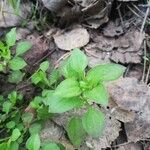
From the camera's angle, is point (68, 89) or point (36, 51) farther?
point (36, 51)

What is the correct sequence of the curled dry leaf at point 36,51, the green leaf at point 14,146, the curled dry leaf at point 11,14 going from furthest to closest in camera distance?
the curled dry leaf at point 11,14 < the curled dry leaf at point 36,51 < the green leaf at point 14,146

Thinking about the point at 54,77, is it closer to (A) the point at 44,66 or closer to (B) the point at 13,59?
(A) the point at 44,66

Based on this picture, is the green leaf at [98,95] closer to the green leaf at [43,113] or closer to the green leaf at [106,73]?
the green leaf at [106,73]

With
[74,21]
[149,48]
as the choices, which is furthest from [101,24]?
[149,48]

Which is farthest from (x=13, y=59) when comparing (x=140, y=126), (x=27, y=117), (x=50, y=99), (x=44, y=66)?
(x=140, y=126)

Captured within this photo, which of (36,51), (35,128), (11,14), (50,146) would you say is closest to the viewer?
(50,146)

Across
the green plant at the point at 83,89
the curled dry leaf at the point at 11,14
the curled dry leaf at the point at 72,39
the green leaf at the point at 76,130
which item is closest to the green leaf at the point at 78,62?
the green plant at the point at 83,89

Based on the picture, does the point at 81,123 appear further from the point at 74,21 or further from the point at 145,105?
the point at 74,21
